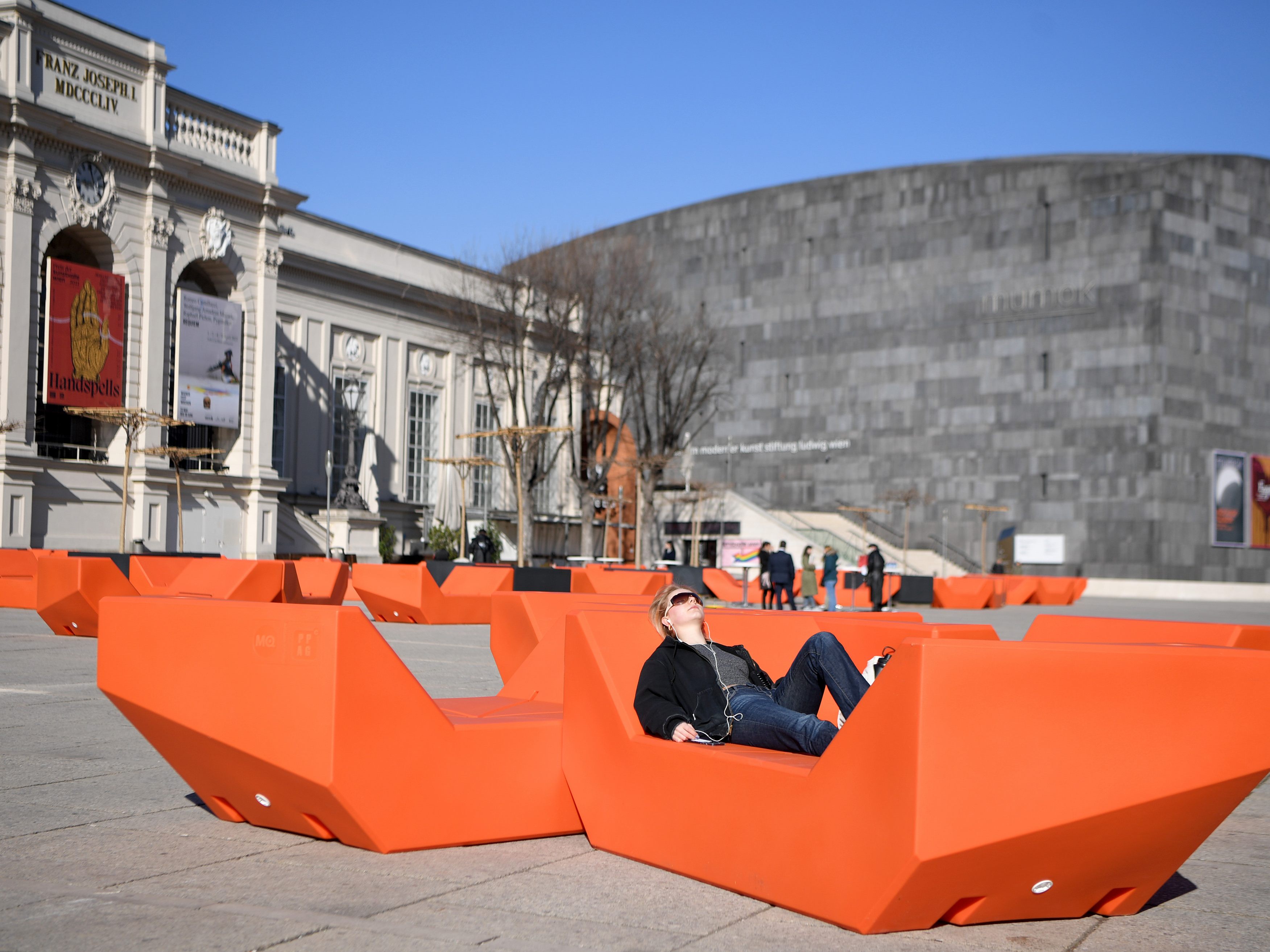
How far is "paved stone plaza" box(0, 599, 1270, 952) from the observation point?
358 centimetres

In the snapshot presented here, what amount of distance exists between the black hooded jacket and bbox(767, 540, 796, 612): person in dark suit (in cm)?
2054

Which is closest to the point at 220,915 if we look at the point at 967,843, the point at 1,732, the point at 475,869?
the point at 475,869

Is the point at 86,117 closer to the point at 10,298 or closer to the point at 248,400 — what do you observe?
the point at 10,298

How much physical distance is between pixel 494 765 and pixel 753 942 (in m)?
1.56

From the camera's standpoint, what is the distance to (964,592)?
33.7 metres

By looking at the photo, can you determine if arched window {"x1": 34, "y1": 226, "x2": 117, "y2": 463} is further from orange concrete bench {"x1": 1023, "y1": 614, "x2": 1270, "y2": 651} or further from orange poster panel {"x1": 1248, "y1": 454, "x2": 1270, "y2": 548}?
orange poster panel {"x1": 1248, "y1": 454, "x2": 1270, "y2": 548}

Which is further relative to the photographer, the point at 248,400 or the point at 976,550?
the point at 976,550

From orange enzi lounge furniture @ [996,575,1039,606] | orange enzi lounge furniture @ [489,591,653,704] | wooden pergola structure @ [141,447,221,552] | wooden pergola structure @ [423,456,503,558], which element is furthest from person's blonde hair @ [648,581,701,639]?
orange enzi lounge furniture @ [996,575,1039,606]

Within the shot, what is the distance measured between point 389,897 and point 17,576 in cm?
1883

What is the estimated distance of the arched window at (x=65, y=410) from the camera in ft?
92.7

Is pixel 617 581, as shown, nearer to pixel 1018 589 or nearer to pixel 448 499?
pixel 448 499

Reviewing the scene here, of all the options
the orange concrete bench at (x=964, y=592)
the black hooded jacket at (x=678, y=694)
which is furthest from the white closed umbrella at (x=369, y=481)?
the black hooded jacket at (x=678, y=694)

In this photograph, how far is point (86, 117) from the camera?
96.0 ft

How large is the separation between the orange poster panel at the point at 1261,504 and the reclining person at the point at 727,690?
63.0 metres
